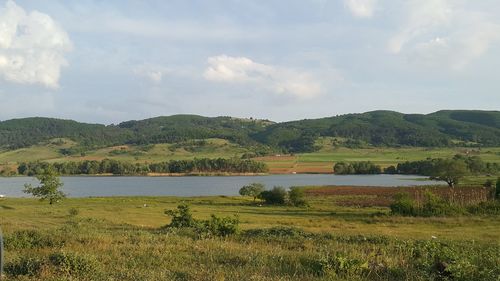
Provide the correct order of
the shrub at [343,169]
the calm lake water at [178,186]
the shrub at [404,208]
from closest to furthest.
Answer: the shrub at [404,208] < the calm lake water at [178,186] < the shrub at [343,169]

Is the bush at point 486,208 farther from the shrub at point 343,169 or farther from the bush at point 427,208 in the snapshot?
the shrub at point 343,169

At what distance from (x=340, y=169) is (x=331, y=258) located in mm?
169083

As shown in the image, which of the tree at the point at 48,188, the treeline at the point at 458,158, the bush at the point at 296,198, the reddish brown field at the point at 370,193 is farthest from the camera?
the treeline at the point at 458,158

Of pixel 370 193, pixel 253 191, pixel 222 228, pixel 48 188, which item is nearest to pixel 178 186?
pixel 253 191

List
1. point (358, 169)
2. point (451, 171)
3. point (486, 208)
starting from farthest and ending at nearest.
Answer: point (358, 169) → point (451, 171) → point (486, 208)

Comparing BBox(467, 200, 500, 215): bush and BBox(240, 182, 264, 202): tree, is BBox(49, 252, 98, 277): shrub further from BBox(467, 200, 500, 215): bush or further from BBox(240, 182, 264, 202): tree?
BBox(240, 182, 264, 202): tree

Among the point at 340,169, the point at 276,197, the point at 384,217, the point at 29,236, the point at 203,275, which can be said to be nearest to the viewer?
the point at 203,275

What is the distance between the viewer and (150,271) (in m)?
8.78

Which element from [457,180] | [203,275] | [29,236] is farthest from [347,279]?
[457,180]

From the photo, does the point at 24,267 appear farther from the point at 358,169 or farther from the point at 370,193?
the point at 358,169

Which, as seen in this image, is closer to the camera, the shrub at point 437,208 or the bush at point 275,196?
the shrub at point 437,208

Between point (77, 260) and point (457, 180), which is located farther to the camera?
point (457, 180)

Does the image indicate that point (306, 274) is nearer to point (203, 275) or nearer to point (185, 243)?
point (203, 275)

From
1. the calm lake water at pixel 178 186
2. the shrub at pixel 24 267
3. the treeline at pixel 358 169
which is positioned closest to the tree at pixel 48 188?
the calm lake water at pixel 178 186
